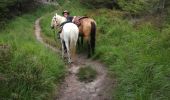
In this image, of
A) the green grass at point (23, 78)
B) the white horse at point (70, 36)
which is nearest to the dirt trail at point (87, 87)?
the green grass at point (23, 78)

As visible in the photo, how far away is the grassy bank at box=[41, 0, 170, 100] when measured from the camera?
26.7 ft

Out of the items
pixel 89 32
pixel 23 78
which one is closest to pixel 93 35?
pixel 89 32

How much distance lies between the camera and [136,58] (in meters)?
10.6

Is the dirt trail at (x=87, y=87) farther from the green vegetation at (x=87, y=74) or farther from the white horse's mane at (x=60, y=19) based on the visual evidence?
the white horse's mane at (x=60, y=19)

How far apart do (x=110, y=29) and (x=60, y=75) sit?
618 cm

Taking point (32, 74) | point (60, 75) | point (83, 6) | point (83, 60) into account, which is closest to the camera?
point (32, 74)

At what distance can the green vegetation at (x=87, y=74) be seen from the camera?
1096 cm

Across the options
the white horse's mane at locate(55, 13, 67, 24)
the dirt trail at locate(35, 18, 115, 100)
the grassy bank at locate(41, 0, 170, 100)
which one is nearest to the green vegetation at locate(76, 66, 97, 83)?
the dirt trail at locate(35, 18, 115, 100)

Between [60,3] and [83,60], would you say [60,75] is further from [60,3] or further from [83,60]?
[60,3]

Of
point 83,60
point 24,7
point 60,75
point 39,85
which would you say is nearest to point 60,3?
point 24,7

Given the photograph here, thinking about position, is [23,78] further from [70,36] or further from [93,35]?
[93,35]

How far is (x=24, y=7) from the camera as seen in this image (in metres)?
29.2

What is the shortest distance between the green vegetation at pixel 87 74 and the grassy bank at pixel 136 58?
0.61 metres

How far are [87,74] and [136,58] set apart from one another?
1801mm
